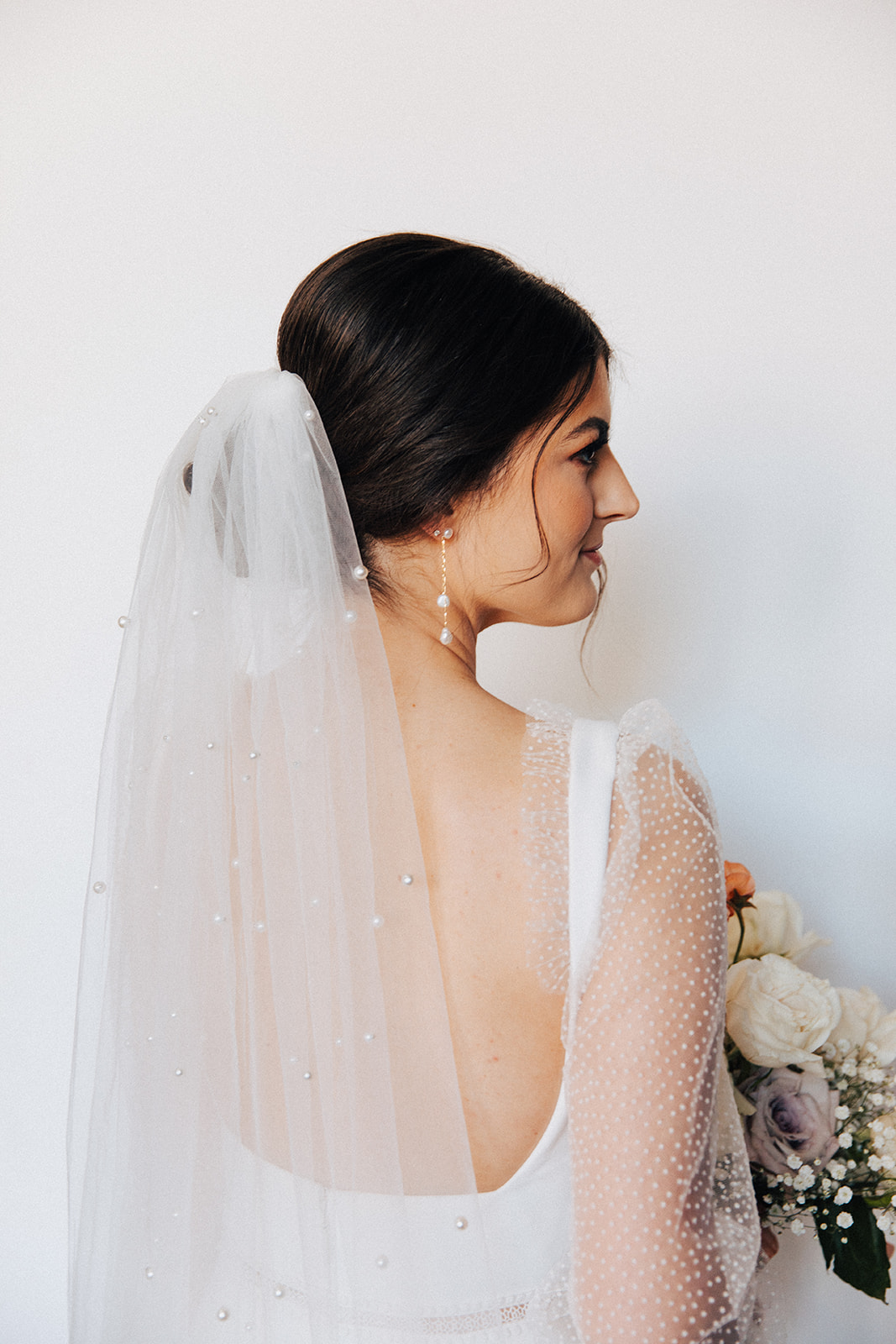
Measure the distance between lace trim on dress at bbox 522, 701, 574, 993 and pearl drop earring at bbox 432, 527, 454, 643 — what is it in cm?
19

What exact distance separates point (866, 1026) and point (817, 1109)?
0.14 metres

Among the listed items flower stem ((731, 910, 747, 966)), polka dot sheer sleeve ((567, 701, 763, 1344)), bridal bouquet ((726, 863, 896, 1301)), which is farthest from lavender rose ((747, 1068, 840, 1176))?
polka dot sheer sleeve ((567, 701, 763, 1344))

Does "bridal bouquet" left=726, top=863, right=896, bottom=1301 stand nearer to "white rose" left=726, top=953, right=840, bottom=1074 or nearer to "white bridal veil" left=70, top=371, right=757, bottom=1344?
"white rose" left=726, top=953, right=840, bottom=1074

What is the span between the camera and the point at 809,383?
6.11 ft

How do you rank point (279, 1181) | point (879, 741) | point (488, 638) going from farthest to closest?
point (488, 638), point (879, 741), point (279, 1181)

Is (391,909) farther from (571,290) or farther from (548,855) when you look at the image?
(571,290)

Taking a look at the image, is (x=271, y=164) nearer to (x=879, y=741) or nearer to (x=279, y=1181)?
(x=879, y=741)

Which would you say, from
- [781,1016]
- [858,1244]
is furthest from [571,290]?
[858,1244]

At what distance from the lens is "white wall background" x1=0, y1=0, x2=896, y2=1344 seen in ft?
6.07

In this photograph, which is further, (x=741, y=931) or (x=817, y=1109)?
(x=741, y=931)

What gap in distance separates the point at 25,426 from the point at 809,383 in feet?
4.86

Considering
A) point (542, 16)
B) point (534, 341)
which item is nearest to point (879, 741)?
point (534, 341)

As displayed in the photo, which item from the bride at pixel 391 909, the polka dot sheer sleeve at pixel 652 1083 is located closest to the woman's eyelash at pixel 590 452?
the bride at pixel 391 909

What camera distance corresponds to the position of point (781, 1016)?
1.16 metres
